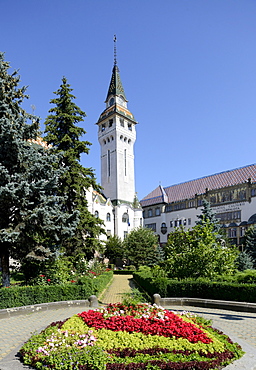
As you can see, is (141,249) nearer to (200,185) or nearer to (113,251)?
(113,251)

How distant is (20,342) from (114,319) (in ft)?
8.90

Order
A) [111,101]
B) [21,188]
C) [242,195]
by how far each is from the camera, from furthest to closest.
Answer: [111,101]
[242,195]
[21,188]

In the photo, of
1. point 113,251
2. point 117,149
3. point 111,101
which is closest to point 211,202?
point 117,149

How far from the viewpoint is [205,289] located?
48.0ft

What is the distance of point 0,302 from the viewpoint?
1245cm

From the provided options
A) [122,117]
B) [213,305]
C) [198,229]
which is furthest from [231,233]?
[213,305]

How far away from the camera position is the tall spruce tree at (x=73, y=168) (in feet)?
75.1

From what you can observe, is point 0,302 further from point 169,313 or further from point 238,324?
point 238,324

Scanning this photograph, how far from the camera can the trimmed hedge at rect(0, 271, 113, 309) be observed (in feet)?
41.7

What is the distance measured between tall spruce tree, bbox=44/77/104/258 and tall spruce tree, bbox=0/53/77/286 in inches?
209

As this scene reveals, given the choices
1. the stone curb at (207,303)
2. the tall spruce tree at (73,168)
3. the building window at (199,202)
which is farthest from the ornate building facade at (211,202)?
the stone curb at (207,303)

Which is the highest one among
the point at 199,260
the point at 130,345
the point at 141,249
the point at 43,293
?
the point at 199,260

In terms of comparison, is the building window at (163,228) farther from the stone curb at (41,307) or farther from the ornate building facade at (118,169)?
the stone curb at (41,307)

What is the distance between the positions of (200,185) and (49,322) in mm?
59122
